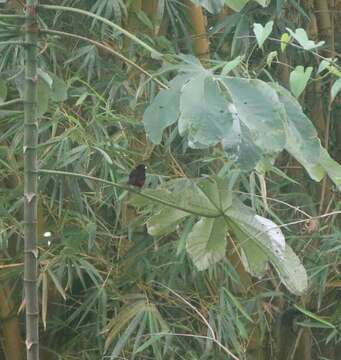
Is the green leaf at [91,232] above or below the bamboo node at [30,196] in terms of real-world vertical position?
below

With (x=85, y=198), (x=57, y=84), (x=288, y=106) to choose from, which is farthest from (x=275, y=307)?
(x=288, y=106)

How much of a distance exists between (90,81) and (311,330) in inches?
43.4

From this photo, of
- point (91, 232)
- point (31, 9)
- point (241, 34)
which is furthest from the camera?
point (241, 34)

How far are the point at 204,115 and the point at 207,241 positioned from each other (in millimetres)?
316

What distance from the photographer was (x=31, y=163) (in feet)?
3.37

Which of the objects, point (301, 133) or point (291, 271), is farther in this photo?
point (291, 271)

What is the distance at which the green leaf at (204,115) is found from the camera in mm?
892

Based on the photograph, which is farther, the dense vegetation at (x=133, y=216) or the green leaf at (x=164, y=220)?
the dense vegetation at (x=133, y=216)

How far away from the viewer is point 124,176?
6.08 ft

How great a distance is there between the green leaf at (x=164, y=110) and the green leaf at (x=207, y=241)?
0.20 m

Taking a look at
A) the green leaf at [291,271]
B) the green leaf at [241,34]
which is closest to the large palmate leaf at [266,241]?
the green leaf at [291,271]

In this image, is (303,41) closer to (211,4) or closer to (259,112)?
(211,4)

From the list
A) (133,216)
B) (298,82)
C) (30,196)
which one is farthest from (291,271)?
(133,216)

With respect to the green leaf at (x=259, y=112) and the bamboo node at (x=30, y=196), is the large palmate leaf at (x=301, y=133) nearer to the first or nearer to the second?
the green leaf at (x=259, y=112)
